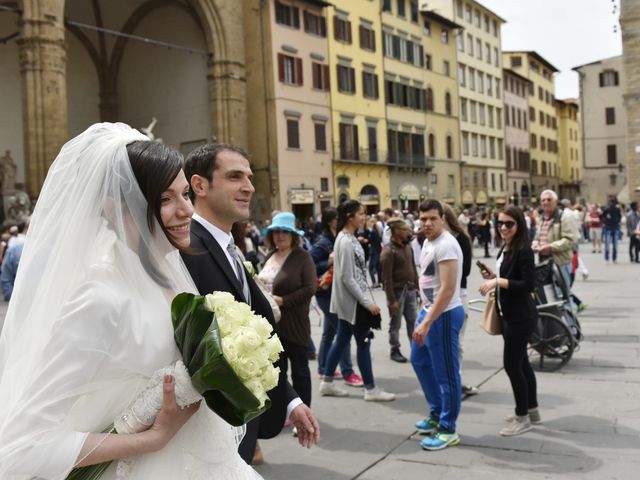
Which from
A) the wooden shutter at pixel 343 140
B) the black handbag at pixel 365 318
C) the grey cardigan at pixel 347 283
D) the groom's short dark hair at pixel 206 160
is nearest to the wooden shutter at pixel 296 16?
the wooden shutter at pixel 343 140

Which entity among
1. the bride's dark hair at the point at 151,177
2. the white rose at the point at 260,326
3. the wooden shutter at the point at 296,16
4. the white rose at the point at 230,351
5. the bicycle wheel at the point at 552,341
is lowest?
the bicycle wheel at the point at 552,341

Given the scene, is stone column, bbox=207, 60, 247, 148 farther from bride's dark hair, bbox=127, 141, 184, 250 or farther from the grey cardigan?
bride's dark hair, bbox=127, 141, 184, 250

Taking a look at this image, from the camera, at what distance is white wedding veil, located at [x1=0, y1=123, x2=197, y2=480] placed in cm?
168

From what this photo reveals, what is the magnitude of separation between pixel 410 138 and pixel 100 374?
141 ft

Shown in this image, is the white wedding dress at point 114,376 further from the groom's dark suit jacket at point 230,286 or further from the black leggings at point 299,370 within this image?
the black leggings at point 299,370

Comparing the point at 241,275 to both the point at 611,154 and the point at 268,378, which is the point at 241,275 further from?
the point at 611,154

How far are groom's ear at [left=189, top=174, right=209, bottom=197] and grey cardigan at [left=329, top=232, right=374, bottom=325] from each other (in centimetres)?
358

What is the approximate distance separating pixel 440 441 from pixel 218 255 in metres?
2.93

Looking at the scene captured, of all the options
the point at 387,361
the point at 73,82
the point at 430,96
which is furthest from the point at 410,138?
the point at 387,361

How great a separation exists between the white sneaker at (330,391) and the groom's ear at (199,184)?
13.2ft

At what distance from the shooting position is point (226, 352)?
173 cm

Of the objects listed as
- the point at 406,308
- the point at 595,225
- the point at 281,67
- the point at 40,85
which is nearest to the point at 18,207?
the point at 40,85

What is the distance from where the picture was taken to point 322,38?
3553cm

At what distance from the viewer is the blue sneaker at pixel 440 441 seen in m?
4.86
